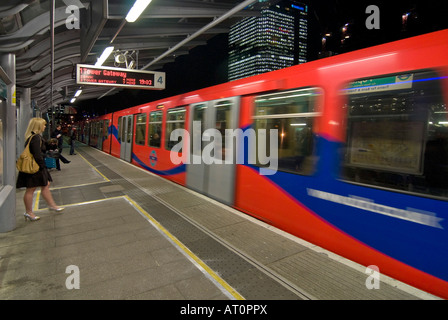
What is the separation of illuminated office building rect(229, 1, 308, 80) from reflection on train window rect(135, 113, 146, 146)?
1631 inches

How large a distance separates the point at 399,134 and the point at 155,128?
7.10m

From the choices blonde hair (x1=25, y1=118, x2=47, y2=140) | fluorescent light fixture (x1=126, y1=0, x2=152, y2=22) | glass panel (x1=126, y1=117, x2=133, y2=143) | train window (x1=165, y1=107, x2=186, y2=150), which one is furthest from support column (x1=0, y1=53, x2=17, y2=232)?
glass panel (x1=126, y1=117, x2=133, y2=143)

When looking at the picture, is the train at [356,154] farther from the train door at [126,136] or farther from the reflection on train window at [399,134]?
the train door at [126,136]

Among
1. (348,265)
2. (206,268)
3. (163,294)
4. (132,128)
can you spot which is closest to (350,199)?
(348,265)

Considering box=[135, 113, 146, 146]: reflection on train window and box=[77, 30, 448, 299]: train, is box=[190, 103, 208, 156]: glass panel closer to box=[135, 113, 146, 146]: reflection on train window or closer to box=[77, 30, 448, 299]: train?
box=[77, 30, 448, 299]: train

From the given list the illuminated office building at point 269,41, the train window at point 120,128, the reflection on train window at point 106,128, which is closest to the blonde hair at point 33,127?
the train window at point 120,128

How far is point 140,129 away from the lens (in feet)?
32.2

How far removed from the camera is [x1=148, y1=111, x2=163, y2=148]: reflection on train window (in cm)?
811

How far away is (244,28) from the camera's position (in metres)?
59.7

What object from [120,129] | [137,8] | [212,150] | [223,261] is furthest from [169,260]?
[120,129]

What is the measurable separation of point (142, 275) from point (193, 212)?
201cm

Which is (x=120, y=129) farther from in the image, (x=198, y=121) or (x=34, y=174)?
(x=34, y=174)

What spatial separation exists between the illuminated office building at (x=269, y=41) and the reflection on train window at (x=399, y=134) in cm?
4616

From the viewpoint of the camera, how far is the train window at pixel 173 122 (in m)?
6.68
